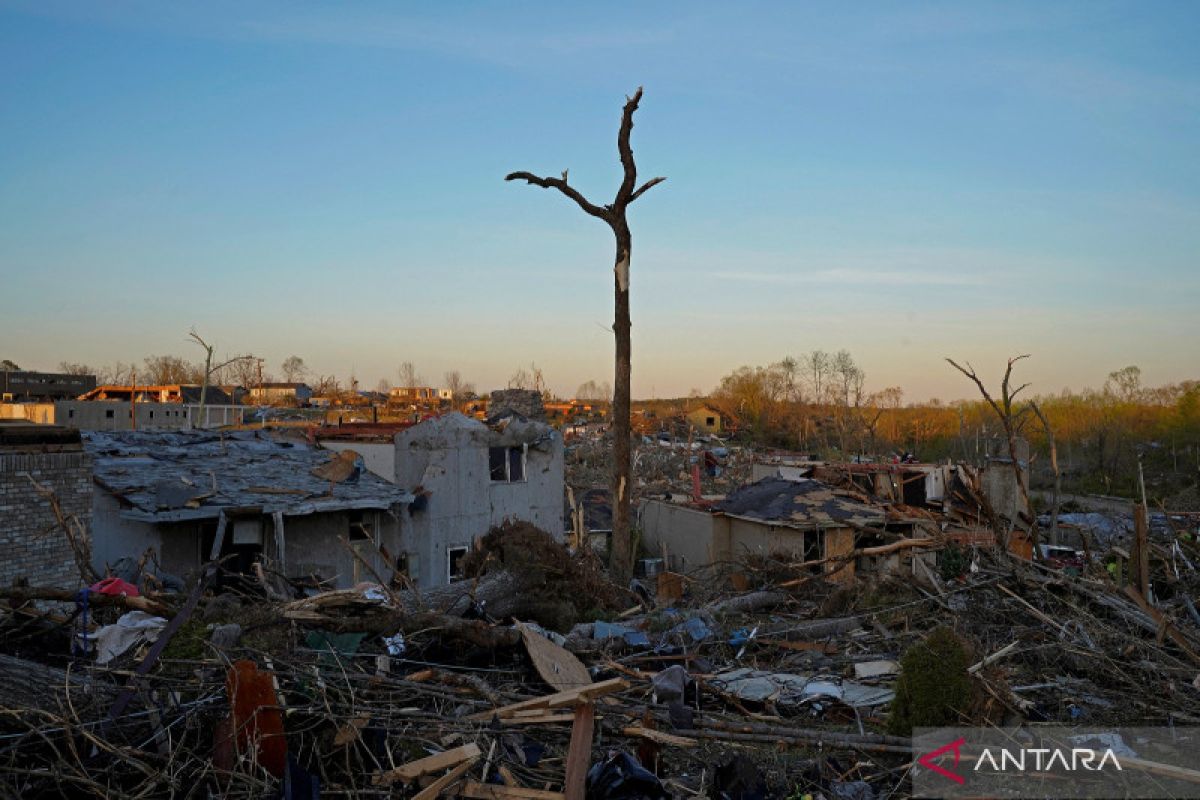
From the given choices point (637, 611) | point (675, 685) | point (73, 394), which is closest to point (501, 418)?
point (637, 611)

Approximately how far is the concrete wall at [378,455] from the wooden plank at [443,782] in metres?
12.5

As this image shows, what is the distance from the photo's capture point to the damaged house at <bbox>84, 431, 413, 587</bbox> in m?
12.8

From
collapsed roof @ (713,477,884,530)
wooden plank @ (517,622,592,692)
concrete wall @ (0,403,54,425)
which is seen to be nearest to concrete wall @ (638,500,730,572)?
collapsed roof @ (713,477,884,530)

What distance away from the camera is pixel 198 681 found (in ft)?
17.5

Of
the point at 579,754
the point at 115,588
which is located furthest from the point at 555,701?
the point at 115,588

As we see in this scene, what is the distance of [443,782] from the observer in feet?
15.5

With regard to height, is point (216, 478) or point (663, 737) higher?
point (216, 478)

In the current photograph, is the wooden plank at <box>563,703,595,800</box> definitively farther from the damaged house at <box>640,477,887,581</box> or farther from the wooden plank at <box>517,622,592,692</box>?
the damaged house at <box>640,477,887,581</box>

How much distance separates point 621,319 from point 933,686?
8304 millimetres

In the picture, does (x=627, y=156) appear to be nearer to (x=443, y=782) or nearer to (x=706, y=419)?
(x=443, y=782)

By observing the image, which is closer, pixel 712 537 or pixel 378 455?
pixel 378 455

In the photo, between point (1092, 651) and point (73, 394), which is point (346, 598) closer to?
point (1092, 651)

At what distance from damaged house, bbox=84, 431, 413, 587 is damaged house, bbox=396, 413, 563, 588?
59 centimetres

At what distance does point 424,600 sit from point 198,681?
361 cm
